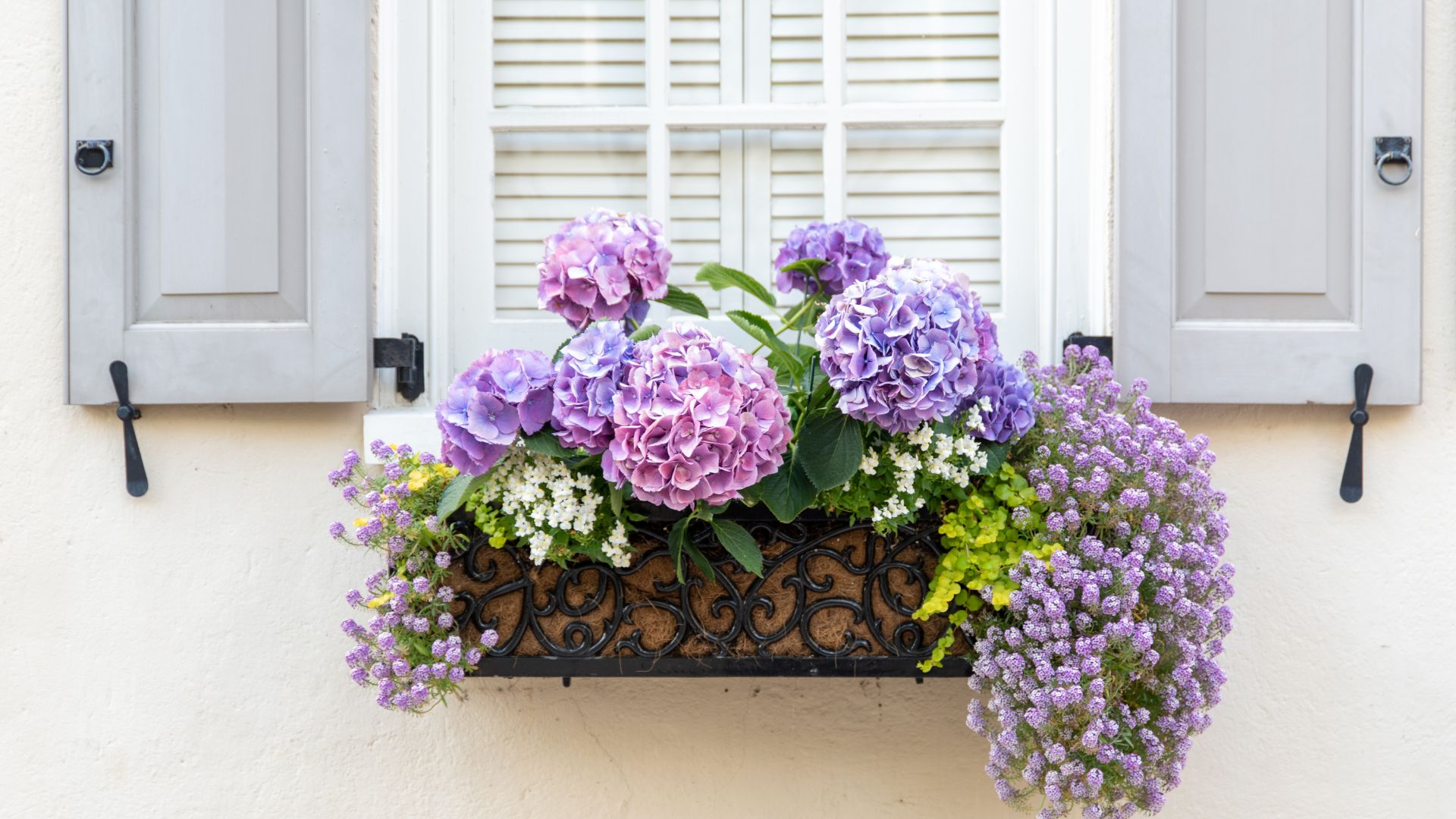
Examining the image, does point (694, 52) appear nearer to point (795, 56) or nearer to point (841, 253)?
point (795, 56)

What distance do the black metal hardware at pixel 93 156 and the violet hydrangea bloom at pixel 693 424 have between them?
969 mm

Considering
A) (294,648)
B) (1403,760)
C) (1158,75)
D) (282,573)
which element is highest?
(1158,75)

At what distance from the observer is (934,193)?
1.72 meters

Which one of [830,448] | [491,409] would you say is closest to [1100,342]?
[830,448]

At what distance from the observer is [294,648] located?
160 centimetres

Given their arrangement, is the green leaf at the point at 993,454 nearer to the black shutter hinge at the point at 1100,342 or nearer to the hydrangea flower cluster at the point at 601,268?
the black shutter hinge at the point at 1100,342

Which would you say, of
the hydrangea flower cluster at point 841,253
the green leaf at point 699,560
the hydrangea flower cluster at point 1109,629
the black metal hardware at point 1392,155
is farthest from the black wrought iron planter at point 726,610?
the black metal hardware at point 1392,155

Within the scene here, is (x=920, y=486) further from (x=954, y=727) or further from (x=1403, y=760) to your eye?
(x=1403, y=760)

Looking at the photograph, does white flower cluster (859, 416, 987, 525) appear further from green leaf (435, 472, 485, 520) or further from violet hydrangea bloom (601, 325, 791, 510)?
green leaf (435, 472, 485, 520)

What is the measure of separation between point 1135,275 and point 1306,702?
719 mm

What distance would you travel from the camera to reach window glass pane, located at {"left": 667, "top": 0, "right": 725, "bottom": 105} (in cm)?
173

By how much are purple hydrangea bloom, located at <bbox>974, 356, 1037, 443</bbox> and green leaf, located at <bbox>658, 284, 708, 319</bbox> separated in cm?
41

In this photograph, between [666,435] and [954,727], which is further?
[954,727]

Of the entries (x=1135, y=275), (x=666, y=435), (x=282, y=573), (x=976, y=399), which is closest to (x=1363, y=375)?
(x=1135, y=275)
